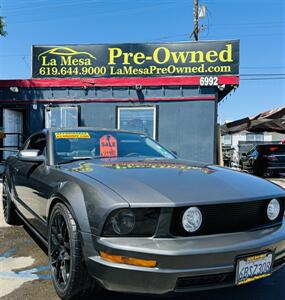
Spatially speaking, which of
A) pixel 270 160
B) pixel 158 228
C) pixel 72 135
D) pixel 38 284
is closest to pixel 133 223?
pixel 158 228

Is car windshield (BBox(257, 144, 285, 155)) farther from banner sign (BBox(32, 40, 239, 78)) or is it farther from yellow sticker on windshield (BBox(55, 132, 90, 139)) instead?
yellow sticker on windshield (BBox(55, 132, 90, 139))

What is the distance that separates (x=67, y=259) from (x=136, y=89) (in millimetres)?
9074

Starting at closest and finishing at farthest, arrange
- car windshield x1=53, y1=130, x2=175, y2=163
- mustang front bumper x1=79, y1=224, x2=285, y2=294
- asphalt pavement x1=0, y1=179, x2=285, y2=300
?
mustang front bumper x1=79, y1=224, x2=285, y2=294
asphalt pavement x1=0, y1=179, x2=285, y2=300
car windshield x1=53, y1=130, x2=175, y2=163

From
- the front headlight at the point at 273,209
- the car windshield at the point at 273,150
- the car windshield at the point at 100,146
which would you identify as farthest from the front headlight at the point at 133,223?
the car windshield at the point at 273,150

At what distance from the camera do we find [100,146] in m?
3.93

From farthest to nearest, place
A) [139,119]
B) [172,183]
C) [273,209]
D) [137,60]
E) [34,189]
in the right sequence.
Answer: [137,60] → [139,119] → [34,189] → [273,209] → [172,183]

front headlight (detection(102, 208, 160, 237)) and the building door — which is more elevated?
the building door

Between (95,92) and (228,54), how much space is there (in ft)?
15.0

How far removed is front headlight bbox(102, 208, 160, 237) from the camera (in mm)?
2295

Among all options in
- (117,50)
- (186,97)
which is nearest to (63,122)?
(117,50)

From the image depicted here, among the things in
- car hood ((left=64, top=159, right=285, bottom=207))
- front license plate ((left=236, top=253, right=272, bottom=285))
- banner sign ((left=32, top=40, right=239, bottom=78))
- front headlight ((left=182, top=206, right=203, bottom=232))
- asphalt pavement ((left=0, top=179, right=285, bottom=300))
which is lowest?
asphalt pavement ((left=0, top=179, right=285, bottom=300))

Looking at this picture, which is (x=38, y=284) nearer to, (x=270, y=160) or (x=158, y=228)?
(x=158, y=228)

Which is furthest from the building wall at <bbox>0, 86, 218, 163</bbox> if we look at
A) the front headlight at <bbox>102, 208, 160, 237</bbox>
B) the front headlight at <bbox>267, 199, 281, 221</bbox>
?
the front headlight at <bbox>102, 208, 160, 237</bbox>

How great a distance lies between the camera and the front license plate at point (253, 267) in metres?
2.30
